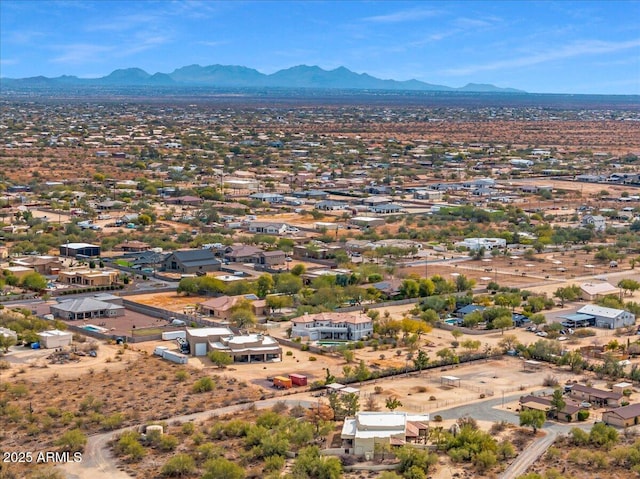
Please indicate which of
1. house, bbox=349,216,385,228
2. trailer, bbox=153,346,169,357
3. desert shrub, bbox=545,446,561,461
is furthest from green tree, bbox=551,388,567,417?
house, bbox=349,216,385,228

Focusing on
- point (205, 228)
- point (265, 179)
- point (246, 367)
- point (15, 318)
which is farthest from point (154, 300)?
point (265, 179)

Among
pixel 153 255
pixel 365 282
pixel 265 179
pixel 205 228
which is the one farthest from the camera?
pixel 265 179

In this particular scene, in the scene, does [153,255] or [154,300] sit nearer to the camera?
[154,300]

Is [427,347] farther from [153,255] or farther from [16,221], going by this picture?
[16,221]

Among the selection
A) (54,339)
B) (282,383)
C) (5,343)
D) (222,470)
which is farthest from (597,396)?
(5,343)

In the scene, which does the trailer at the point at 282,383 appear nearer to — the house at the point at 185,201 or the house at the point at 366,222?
the house at the point at 366,222

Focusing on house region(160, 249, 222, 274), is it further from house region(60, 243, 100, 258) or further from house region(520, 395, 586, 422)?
house region(520, 395, 586, 422)
